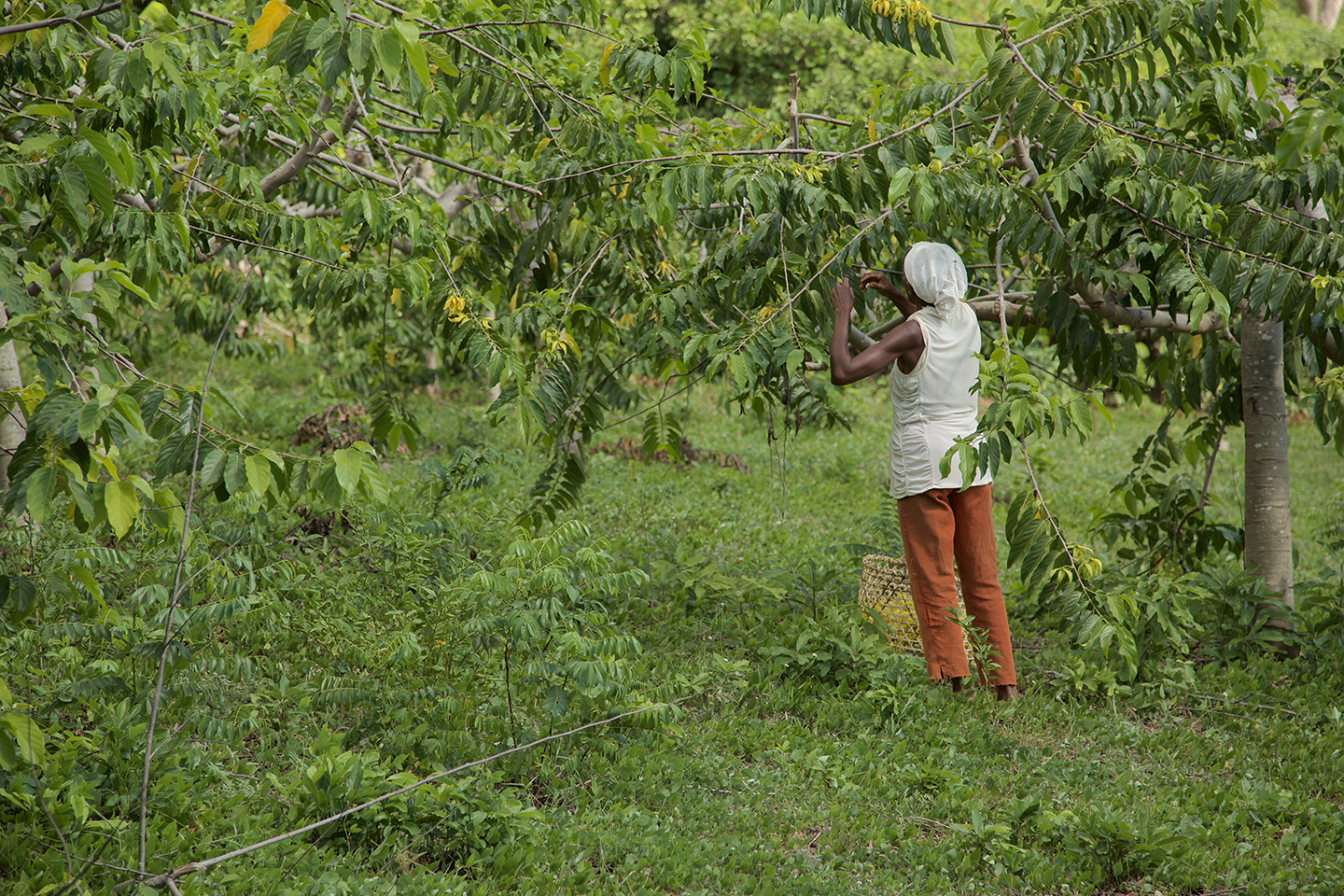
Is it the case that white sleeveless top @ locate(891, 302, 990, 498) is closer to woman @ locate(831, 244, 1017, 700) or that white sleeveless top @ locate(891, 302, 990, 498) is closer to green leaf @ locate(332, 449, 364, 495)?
woman @ locate(831, 244, 1017, 700)

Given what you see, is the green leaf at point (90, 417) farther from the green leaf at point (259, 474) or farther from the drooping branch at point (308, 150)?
the drooping branch at point (308, 150)

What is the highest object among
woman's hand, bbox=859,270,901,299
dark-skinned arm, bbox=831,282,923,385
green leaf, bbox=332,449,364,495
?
woman's hand, bbox=859,270,901,299

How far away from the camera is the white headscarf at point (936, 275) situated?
A: 396cm

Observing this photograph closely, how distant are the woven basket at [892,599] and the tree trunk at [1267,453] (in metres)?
1.52

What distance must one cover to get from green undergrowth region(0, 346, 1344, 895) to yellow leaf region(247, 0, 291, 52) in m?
1.30

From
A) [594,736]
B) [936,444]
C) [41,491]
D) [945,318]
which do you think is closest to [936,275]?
[945,318]

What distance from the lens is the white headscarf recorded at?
13.0 feet

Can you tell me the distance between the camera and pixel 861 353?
3.93 meters

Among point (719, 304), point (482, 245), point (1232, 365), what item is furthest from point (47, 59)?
point (1232, 365)

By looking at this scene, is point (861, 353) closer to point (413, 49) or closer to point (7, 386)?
point (413, 49)

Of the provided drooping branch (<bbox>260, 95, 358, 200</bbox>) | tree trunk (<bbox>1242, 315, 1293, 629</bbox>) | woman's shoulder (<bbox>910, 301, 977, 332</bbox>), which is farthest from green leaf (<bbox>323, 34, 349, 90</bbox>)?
tree trunk (<bbox>1242, 315, 1293, 629</bbox>)

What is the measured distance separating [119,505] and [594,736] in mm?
1984

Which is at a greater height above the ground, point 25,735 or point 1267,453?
point 1267,453

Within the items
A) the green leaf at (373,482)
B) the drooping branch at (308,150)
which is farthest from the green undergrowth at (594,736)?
the drooping branch at (308,150)
